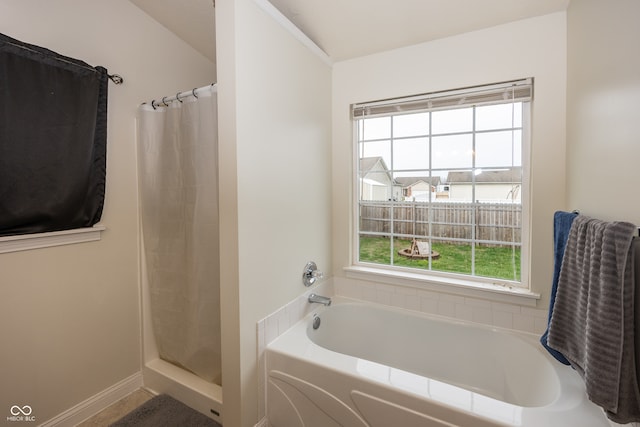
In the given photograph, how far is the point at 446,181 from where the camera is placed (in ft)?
6.49

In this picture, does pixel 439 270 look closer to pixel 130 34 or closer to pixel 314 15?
pixel 314 15

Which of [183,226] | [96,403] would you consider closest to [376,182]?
[183,226]

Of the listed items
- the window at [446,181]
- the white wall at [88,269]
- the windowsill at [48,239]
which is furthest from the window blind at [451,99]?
the windowsill at [48,239]

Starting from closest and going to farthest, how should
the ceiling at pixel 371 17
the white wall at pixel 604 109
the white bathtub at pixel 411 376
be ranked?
the white wall at pixel 604 109 → the white bathtub at pixel 411 376 → the ceiling at pixel 371 17

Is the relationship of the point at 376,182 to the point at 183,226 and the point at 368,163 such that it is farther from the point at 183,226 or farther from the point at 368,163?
the point at 183,226

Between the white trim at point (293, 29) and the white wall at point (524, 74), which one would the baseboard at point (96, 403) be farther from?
the white wall at point (524, 74)

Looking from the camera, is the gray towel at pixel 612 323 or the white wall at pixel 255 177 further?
the white wall at pixel 255 177

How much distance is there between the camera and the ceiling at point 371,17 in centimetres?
160

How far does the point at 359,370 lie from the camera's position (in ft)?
4.41

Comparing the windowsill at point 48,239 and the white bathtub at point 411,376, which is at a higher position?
the windowsill at point 48,239

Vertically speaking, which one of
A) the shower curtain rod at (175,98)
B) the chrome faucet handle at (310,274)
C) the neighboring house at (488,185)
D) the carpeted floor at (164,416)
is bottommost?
the carpeted floor at (164,416)

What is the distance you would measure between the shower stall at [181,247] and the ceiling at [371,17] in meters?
0.66

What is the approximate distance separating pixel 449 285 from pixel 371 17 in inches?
70.8

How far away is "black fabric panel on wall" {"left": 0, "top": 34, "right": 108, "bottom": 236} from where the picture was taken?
54.1 inches
